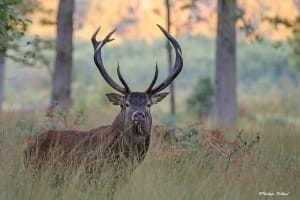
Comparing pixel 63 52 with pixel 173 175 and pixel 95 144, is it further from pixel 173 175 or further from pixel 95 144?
pixel 173 175

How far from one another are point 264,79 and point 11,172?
1585 inches

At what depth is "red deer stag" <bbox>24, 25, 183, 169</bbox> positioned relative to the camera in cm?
877

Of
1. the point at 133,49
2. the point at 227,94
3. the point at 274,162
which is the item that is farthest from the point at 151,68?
the point at 274,162

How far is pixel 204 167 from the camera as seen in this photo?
356 inches

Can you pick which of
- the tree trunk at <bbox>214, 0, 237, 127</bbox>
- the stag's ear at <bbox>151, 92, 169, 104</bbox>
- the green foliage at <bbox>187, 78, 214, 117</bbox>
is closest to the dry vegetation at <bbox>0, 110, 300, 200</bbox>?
the stag's ear at <bbox>151, 92, 169, 104</bbox>

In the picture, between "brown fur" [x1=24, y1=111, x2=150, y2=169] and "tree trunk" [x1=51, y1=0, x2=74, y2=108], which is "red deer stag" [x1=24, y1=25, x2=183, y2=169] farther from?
"tree trunk" [x1=51, y1=0, x2=74, y2=108]

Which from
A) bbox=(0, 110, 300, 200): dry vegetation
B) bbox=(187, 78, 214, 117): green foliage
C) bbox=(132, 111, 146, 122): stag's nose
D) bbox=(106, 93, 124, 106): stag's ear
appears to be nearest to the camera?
bbox=(0, 110, 300, 200): dry vegetation

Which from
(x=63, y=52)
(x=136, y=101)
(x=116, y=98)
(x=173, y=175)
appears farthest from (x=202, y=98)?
(x=173, y=175)

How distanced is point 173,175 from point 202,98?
21.9 m

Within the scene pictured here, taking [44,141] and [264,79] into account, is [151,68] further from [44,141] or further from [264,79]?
[44,141]

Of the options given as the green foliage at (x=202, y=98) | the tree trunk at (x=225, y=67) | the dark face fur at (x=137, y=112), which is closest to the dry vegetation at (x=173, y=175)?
the dark face fur at (x=137, y=112)

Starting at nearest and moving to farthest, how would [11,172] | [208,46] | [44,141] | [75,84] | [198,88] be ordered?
1. [11,172]
2. [44,141]
3. [198,88]
4. [75,84]
5. [208,46]

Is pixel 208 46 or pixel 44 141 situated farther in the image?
pixel 208 46

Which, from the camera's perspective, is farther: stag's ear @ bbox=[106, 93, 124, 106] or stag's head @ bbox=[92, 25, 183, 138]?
stag's ear @ bbox=[106, 93, 124, 106]
